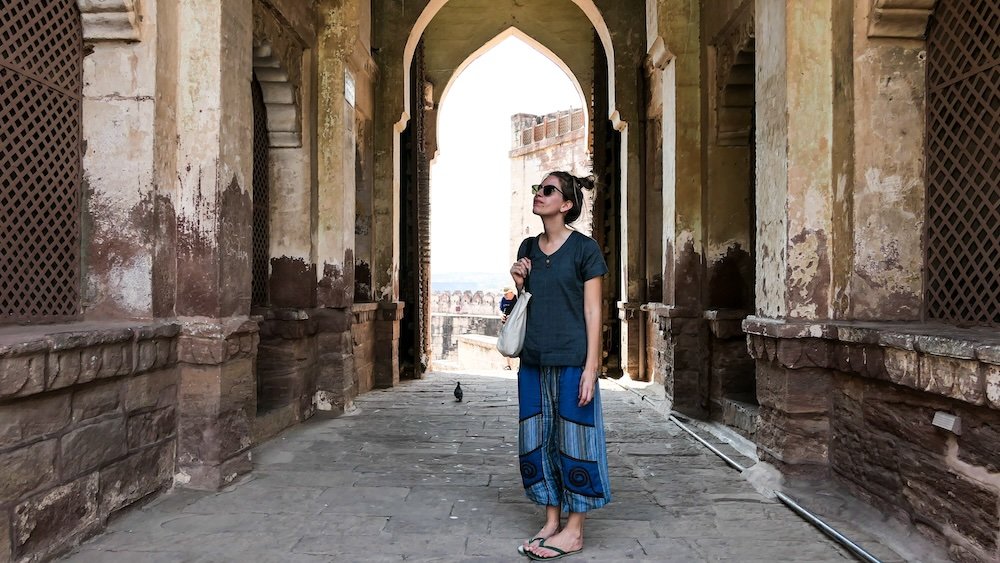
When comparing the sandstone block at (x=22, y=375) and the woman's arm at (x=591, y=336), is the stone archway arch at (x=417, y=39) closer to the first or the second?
the woman's arm at (x=591, y=336)

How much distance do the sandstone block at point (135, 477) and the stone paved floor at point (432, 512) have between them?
89mm

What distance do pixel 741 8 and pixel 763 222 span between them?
2.27 m

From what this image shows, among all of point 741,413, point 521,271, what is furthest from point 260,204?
point 741,413

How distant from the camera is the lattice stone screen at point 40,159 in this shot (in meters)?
3.32

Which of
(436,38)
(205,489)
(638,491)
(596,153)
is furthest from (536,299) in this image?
(436,38)

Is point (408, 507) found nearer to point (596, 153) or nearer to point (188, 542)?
point (188, 542)

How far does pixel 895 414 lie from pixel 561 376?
1.69 meters

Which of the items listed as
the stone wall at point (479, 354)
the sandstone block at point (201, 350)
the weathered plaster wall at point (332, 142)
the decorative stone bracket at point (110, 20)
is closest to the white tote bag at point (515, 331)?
the sandstone block at point (201, 350)

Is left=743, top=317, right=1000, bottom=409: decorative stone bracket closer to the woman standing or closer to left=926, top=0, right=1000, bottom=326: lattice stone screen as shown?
left=926, top=0, right=1000, bottom=326: lattice stone screen

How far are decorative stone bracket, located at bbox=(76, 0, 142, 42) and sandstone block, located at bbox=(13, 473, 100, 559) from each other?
7.92 ft

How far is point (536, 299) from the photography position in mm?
3279

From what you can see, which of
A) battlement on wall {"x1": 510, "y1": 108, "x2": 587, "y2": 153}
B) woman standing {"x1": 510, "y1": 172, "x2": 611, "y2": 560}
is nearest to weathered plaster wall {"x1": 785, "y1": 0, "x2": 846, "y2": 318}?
woman standing {"x1": 510, "y1": 172, "x2": 611, "y2": 560}

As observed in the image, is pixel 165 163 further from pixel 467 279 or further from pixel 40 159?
pixel 467 279

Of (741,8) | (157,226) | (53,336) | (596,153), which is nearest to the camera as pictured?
(53,336)
